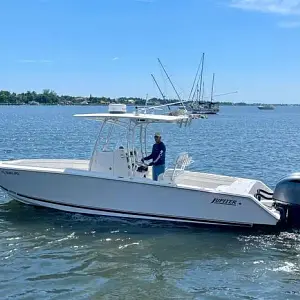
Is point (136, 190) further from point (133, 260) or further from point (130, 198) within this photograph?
point (133, 260)

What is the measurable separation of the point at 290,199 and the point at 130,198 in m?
3.77

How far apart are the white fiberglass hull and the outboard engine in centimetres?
30

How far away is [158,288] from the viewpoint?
28.0ft

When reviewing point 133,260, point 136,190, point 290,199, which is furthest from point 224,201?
point 133,260

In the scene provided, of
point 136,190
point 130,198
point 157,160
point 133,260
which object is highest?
point 157,160

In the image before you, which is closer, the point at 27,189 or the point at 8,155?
the point at 27,189

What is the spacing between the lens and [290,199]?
1148cm

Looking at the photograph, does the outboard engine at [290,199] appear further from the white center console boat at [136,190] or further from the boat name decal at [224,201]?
the boat name decal at [224,201]

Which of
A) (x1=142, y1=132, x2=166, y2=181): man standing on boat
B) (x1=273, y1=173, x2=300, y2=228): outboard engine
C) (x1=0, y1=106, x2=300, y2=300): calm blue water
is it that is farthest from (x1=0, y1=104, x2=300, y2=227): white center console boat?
(x1=0, y1=106, x2=300, y2=300): calm blue water

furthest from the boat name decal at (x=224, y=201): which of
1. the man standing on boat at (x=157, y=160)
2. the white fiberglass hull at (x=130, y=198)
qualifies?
the man standing on boat at (x=157, y=160)

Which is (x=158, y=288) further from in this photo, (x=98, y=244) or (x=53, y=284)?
(x=98, y=244)

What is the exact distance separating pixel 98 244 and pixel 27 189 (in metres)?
3.24

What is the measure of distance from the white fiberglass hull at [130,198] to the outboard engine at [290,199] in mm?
299

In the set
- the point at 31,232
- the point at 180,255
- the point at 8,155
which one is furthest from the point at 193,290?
the point at 8,155
